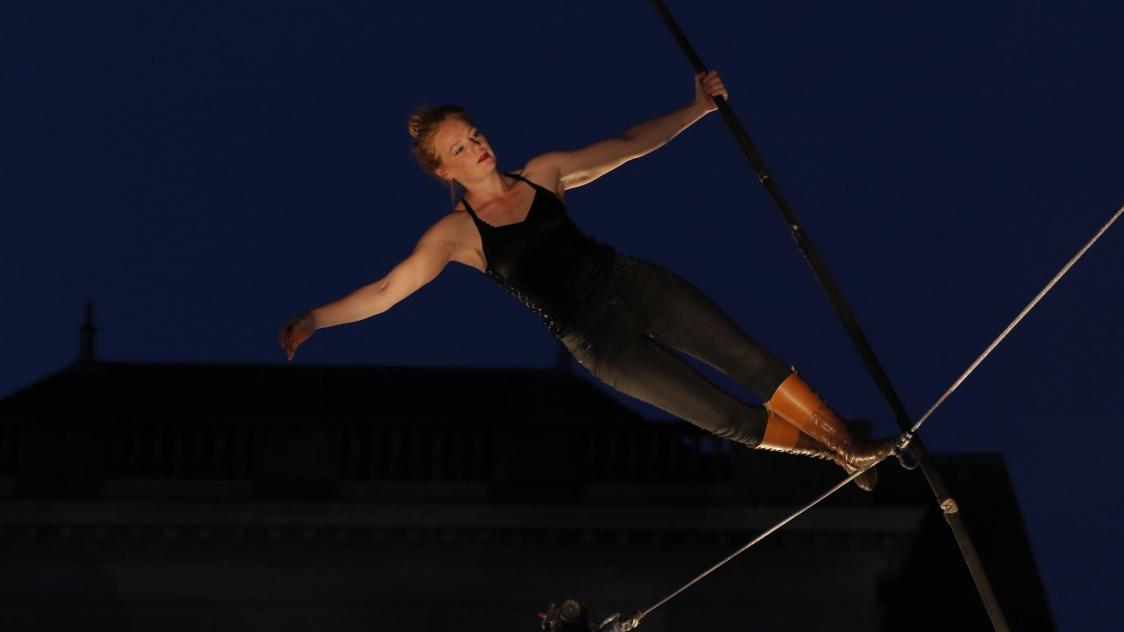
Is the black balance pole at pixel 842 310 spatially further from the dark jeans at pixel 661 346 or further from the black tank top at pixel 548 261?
the black tank top at pixel 548 261

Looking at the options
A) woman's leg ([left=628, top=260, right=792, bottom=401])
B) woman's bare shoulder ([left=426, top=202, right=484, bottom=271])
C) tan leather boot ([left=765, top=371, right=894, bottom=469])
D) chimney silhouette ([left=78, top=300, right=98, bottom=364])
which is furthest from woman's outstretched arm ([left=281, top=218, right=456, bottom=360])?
chimney silhouette ([left=78, top=300, right=98, bottom=364])

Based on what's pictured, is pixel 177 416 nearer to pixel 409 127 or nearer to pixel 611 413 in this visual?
pixel 611 413

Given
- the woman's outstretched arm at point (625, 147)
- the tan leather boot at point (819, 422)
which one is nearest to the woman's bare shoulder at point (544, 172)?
the woman's outstretched arm at point (625, 147)

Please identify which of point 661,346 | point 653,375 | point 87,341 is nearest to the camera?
point 653,375

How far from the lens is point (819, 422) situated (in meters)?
10.7

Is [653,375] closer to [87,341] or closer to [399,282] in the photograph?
[399,282]

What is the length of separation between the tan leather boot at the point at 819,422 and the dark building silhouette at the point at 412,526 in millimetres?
16141

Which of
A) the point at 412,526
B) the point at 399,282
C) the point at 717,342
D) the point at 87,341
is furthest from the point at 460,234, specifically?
the point at 87,341

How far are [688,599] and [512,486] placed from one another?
208 cm

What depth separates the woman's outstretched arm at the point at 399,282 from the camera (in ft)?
34.4

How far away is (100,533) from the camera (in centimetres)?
2691

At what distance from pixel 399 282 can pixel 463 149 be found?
0.58 meters

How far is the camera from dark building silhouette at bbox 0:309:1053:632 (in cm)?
2703

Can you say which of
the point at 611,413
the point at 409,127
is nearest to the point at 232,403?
the point at 611,413
